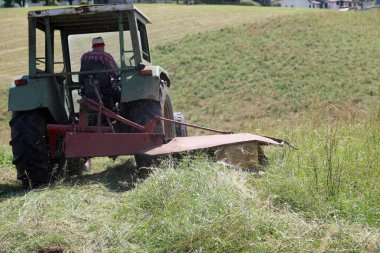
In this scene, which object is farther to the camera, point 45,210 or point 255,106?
point 255,106

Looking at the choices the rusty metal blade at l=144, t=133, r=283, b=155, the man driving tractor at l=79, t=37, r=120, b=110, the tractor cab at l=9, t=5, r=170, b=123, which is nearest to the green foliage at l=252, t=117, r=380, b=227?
the rusty metal blade at l=144, t=133, r=283, b=155

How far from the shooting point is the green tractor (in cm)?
607

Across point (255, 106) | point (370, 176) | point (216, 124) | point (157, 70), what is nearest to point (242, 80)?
point (255, 106)

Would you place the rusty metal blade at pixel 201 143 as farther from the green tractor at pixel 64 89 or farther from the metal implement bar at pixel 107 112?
the metal implement bar at pixel 107 112

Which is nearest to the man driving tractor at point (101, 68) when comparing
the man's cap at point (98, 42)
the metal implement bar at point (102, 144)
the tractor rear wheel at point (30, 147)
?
the man's cap at point (98, 42)

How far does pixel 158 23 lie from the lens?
123ft

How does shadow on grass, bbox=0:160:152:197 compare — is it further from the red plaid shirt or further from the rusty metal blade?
the red plaid shirt

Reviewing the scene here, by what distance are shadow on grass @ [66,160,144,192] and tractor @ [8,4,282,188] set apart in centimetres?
24

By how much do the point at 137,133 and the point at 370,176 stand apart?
86.2 inches

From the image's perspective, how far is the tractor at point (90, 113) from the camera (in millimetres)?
5664

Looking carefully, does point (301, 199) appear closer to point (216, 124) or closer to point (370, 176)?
point (370, 176)

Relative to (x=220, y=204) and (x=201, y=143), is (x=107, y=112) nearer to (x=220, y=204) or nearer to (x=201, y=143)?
(x=201, y=143)

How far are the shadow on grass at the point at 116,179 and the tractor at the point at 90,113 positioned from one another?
0.80ft

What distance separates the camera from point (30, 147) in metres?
6.03
